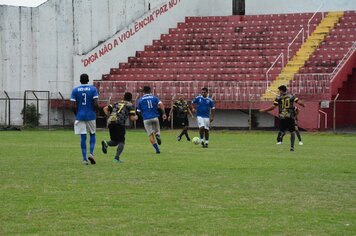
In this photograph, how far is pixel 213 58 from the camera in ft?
161

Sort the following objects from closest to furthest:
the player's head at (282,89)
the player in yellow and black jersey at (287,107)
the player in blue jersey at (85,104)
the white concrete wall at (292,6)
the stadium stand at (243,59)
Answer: the player in blue jersey at (85,104) → the player's head at (282,89) → the player in yellow and black jersey at (287,107) → the stadium stand at (243,59) → the white concrete wall at (292,6)

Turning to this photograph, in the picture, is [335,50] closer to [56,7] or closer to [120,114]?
[56,7]

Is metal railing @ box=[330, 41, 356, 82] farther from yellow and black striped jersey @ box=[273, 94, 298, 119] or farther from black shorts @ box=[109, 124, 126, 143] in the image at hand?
black shorts @ box=[109, 124, 126, 143]

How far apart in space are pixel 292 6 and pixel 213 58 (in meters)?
7.23

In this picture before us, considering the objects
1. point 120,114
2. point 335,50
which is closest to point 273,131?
point 335,50

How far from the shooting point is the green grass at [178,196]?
9.88 m

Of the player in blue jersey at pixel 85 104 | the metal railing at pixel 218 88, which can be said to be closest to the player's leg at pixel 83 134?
the player in blue jersey at pixel 85 104

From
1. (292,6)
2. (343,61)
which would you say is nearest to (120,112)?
(343,61)

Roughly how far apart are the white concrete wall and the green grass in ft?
105

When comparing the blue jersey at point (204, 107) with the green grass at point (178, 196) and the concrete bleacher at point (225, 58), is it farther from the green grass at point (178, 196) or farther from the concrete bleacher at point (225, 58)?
the concrete bleacher at point (225, 58)

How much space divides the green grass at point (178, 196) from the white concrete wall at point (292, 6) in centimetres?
3209

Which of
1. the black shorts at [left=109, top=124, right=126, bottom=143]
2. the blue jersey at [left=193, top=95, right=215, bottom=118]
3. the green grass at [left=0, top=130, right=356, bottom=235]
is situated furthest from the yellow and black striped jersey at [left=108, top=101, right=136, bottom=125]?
the blue jersey at [left=193, top=95, right=215, bottom=118]

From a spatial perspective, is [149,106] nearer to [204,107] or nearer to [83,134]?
[204,107]

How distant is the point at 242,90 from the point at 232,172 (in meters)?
27.7
